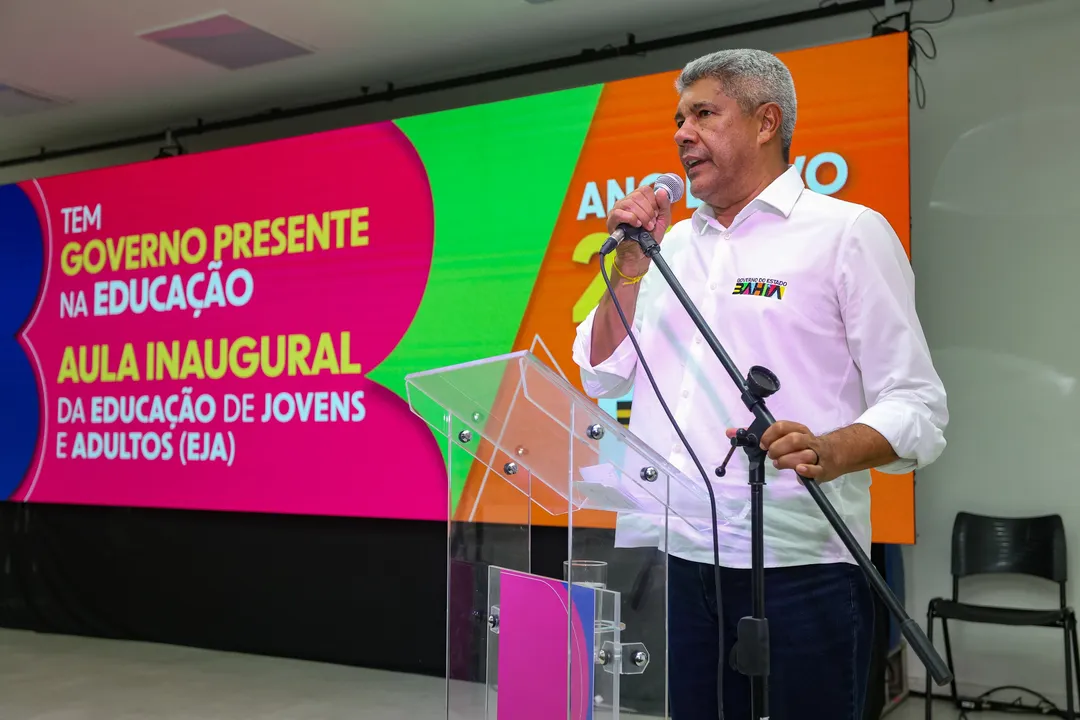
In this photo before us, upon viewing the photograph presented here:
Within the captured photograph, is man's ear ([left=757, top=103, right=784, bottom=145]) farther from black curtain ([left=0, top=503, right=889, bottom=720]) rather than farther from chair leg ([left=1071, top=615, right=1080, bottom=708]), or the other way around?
chair leg ([left=1071, top=615, right=1080, bottom=708])

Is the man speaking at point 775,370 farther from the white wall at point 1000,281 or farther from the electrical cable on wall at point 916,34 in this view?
the electrical cable on wall at point 916,34

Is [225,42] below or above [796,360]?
above

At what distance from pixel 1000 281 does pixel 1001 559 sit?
1.20m

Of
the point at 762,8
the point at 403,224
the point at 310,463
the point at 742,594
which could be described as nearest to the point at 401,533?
the point at 310,463

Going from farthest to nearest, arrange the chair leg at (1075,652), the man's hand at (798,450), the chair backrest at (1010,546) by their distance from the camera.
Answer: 1. the chair backrest at (1010,546)
2. the chair leg at (1075,652)
3. the man's hand at (798,450)

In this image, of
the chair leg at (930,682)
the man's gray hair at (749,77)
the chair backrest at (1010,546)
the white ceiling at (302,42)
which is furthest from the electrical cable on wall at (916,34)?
the man's gray hair at (749,77)

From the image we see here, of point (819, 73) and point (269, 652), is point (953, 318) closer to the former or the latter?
point (819, 73)

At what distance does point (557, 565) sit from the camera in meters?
1.51

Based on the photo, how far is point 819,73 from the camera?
3889mm

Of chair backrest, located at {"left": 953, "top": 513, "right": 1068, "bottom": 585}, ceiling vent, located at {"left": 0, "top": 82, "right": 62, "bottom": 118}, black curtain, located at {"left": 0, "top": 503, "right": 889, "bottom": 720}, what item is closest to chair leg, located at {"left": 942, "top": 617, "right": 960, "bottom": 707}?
chair backrest, located at {"left": 953, "top": 513, "right": 1068, "bottom": 585}

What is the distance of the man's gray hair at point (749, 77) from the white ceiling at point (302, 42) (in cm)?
341

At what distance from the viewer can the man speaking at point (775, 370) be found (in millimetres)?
1364

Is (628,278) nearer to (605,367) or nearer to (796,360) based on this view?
(605,367)

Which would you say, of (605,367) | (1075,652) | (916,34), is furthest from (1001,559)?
(605,367)
